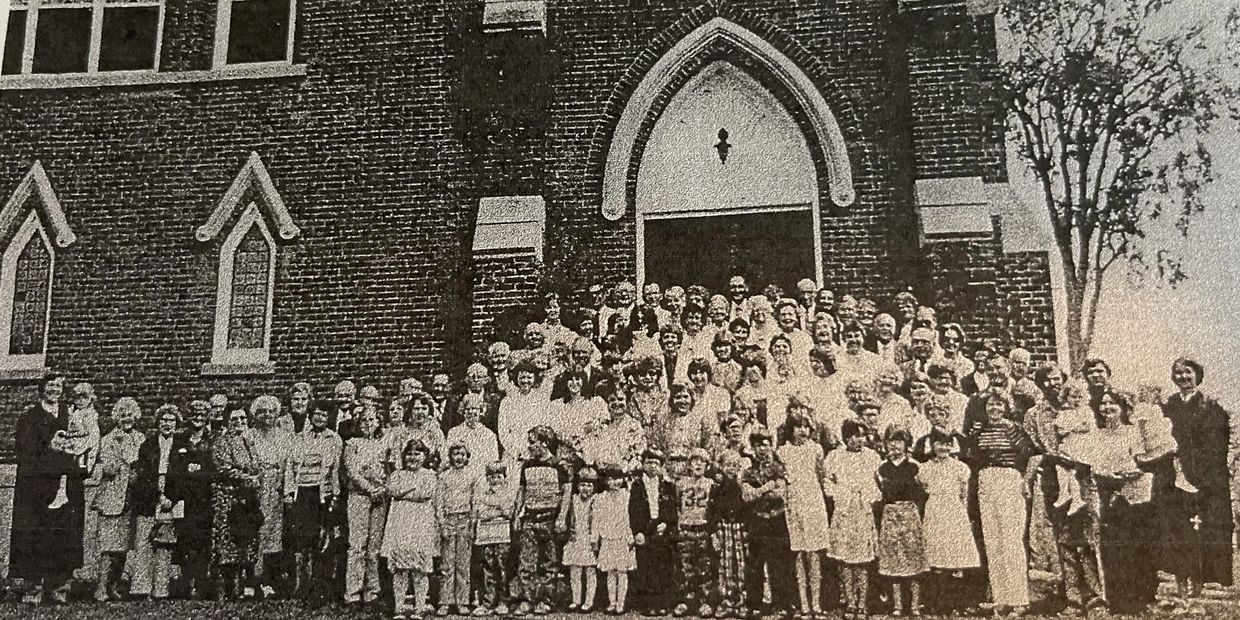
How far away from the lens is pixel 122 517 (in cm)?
342

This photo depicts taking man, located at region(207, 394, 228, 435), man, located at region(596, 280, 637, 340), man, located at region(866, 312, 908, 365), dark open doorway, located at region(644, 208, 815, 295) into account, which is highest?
dark open doorway, located at region(644, 208, 815, 295)

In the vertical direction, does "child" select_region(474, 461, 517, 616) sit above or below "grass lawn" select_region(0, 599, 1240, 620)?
above

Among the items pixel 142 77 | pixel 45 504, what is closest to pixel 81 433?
pixel 45 504

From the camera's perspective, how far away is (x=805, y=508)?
3215 mm

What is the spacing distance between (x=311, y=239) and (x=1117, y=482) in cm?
311

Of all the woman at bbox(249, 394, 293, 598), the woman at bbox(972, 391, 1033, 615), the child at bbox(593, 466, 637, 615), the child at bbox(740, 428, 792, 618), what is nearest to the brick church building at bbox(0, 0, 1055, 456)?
the woman at bbox(249, 394, 293, 598)

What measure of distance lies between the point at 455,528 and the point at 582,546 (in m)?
0.47

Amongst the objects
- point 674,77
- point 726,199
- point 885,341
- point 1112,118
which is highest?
point 674,77

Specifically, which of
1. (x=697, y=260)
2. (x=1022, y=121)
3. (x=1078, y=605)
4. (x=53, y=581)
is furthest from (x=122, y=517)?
(x=1022, y=121)

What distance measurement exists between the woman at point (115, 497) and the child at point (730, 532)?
2.16m

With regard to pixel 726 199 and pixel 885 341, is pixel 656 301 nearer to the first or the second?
pixel 726 199

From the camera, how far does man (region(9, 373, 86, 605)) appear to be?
3393mm

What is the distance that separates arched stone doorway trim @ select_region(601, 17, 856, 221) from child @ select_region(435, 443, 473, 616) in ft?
3.67

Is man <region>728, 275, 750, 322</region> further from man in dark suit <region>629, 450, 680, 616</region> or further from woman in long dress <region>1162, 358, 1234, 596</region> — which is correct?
woman in long dress <region>1162, 358, 1234, 596</region>
